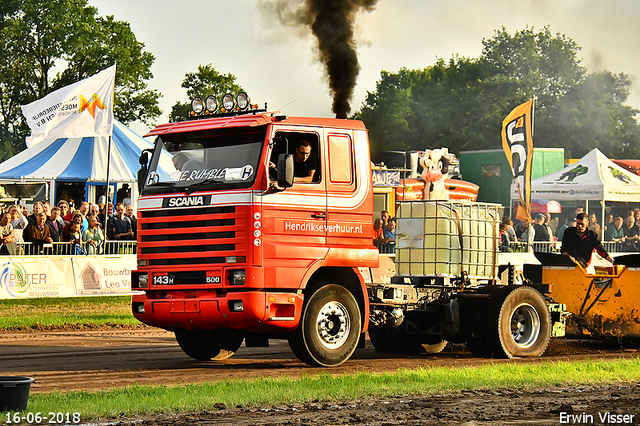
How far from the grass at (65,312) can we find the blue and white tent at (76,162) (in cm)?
896

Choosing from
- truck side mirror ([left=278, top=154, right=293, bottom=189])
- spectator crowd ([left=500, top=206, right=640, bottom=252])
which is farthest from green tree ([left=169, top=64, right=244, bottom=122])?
truck side mirror ([left=278, top=154, right=293, bottom=189])

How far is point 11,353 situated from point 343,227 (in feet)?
18.5

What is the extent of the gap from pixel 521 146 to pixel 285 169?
1560 centimetres

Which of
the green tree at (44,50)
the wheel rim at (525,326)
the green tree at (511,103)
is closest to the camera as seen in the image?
the wheel rim at (525,326)

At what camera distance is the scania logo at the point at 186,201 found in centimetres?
1182

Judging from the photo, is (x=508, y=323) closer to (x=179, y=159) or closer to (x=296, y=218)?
(x=296, y=218)

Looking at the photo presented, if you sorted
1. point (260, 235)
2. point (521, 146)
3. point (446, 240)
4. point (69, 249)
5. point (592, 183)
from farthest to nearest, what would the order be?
point (592, 183) < point (521, 146) < point (69, 249) < point (446, 240) < point (260, 235)

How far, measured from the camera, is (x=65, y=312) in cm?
2216

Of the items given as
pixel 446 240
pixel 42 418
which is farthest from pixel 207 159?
pixel 42 418

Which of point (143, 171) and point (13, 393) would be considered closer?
point (13, 393)

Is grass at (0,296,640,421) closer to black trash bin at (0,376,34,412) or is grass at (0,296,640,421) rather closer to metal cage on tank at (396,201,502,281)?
black trash bin at (0,376,34,412)

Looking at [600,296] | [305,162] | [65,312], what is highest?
[305,162]

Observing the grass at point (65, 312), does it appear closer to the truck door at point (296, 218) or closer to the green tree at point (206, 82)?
the truck door at point (296, 218)

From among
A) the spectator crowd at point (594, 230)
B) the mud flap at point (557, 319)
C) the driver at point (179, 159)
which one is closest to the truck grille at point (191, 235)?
the driver at point (179, 159)
